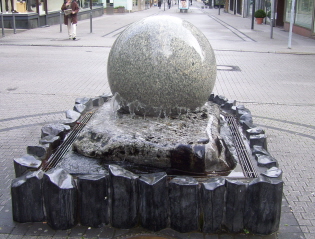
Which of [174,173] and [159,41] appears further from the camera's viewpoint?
[159,41]

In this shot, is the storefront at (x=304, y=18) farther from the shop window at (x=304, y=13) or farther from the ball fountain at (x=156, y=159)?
the ball fountain at (x=156, y=159)

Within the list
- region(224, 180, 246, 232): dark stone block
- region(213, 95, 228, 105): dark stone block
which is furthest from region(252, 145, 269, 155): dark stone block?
region(213, 95, 228, 105): dark stone block

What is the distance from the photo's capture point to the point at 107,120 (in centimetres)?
586

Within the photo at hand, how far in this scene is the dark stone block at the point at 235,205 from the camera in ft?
14.1

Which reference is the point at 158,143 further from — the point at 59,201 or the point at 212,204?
the point at 59,201

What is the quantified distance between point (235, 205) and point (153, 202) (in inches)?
33.9

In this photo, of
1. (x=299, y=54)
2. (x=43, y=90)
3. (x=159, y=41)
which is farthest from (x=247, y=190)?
(x=299, y=54)

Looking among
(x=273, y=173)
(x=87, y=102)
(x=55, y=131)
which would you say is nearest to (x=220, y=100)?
(x=87, y=102)

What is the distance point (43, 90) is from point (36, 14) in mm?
16333

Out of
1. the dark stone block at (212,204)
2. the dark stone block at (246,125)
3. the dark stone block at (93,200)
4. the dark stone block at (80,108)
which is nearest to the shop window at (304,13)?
the dark stone block at (246,125)

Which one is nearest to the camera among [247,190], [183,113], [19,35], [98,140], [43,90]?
[247,190]

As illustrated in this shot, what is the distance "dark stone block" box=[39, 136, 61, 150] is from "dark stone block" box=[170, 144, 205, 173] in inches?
67.7

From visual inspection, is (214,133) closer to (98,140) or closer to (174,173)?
(174,173)

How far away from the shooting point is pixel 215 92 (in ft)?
34.5
